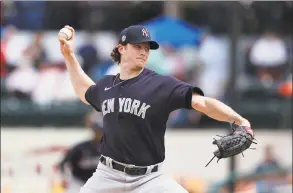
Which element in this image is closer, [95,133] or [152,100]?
[152,100]

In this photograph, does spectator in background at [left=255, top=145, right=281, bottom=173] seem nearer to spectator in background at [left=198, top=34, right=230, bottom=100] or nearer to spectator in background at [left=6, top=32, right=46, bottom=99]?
spectator in background at [left=198, top=34, right=230, bottom=100]

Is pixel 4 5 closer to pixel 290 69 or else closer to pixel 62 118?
pixel 62 118

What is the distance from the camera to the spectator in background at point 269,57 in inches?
574

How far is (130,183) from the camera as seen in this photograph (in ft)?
21.3

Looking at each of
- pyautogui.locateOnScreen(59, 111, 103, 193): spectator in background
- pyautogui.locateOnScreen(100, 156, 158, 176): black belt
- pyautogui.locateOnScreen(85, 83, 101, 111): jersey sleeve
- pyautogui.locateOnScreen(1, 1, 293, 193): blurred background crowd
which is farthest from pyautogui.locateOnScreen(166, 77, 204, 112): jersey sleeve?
pyautogui.locateOnScreen(1, 1, 293, 193): blurred background crowd

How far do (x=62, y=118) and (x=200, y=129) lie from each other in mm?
2094

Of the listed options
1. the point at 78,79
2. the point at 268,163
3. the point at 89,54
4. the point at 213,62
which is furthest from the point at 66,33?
the point at 213,62

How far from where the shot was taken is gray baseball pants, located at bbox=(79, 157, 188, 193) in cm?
643

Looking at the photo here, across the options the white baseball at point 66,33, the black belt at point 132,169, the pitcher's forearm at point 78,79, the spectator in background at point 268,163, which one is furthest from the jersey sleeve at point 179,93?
the spectator in background at point 268,163

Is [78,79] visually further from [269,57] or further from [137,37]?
[269,57]

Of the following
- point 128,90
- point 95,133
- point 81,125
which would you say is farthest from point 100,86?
point 81,125

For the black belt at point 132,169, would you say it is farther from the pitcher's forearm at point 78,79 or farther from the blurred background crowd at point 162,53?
the blurred background crowd at point 162,53

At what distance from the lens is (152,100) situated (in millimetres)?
6445

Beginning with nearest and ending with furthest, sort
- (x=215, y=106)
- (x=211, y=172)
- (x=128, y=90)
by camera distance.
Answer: (x=215, y=106) < (x=128, y=90) < (x=211, y=172)
